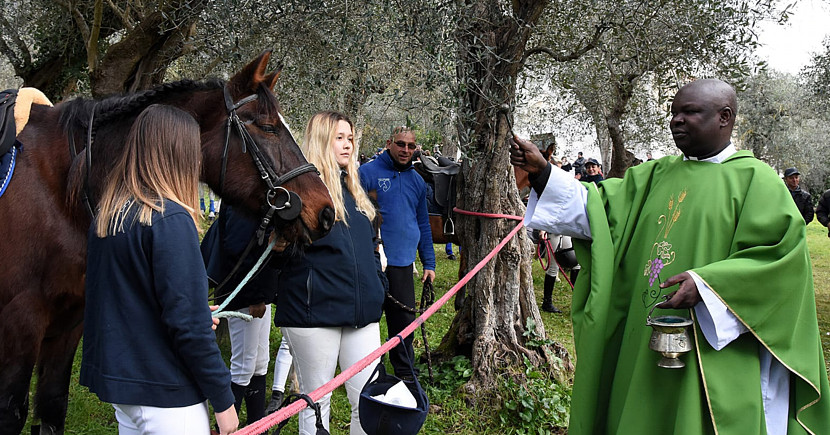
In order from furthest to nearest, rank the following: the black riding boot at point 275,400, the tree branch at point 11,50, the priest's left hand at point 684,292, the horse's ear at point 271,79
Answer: the tree branch at point 11,50
the black riding boot at point 275,400
the horse's ear at point 271,79
the priest's left hand at point 684,292

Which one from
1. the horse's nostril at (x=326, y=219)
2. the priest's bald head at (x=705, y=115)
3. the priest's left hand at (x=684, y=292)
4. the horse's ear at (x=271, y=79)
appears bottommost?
the priest's left hand at (x=684, y=292)

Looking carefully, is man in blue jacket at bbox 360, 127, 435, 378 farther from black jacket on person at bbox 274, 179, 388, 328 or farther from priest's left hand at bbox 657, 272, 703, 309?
priest's left hand at bbox 657, 272, 703, 309

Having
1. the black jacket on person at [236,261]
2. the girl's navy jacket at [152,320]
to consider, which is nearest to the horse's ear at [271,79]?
the black jacket on person at [236,261]

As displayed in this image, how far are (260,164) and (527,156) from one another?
1.28 meters

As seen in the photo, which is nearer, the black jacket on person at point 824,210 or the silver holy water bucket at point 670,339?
the silver holy water bucket at point 670,339

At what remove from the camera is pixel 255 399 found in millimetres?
3992

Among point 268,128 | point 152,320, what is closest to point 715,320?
point 152,320

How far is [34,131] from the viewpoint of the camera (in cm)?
301

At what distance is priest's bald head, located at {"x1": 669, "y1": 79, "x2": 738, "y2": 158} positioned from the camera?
7.88 ft

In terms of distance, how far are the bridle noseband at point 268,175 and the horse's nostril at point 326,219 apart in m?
0.11

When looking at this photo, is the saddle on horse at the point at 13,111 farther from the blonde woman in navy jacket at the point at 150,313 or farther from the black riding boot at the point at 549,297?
the black riding boot at the point at 549,297

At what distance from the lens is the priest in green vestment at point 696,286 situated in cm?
220

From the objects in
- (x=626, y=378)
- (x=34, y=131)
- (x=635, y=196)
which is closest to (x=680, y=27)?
(x=635, y=196)

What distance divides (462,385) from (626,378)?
221cm
